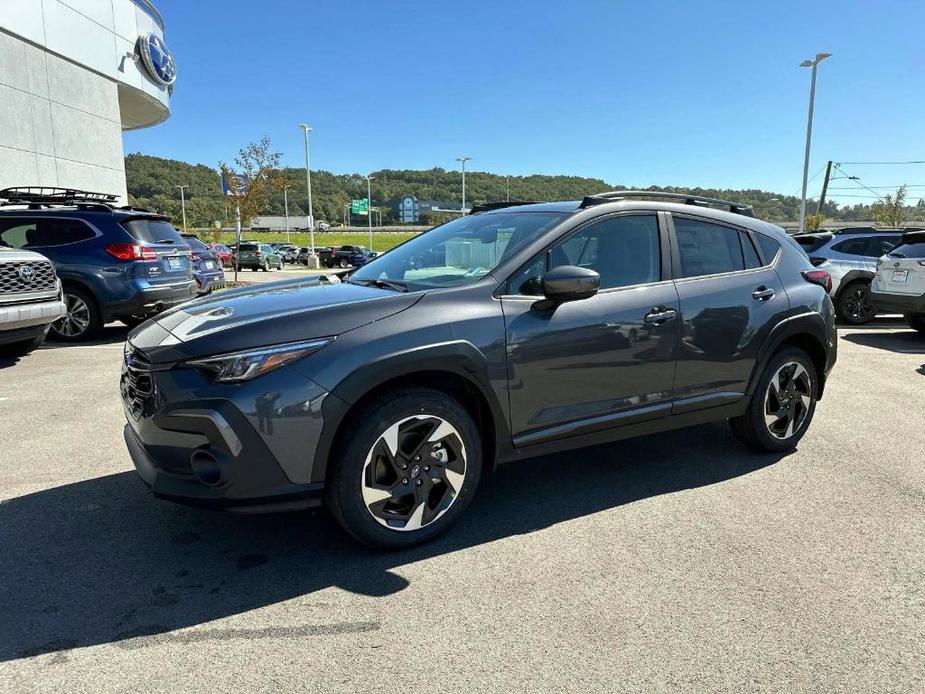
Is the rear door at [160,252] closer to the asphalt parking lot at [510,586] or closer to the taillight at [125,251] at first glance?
the taillight at [125,251]

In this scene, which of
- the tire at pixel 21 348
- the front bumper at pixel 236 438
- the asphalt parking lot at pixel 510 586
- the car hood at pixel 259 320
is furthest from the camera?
the tire at pixel 21 348

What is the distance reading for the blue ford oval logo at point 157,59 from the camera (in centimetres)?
2214

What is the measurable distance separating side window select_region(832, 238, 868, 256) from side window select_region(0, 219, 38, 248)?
1274 cm

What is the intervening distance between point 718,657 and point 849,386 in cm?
526

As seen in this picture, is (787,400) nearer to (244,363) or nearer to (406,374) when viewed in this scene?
(406,374)

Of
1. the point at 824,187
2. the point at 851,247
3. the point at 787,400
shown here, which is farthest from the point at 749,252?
the point at 824,187

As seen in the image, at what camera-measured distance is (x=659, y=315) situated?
3.69 meters

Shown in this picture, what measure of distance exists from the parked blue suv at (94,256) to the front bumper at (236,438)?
6.64m

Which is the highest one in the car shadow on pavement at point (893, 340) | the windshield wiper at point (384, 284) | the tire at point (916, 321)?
the windshield wiper at point (384, 284)

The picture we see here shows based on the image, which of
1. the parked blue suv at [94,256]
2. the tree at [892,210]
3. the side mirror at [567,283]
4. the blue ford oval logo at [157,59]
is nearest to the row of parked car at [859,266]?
the side mirror at [567,283]

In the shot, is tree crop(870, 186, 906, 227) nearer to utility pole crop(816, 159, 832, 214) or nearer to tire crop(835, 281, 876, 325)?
utility pole crop(816, 159, 832, 214)

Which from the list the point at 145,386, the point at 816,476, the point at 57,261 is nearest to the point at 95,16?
the point at 57,261

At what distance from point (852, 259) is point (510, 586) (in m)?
11.1

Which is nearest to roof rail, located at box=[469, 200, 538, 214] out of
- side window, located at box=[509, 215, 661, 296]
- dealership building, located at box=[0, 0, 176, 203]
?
side window, located at box=[509, 215, 661, 296]
